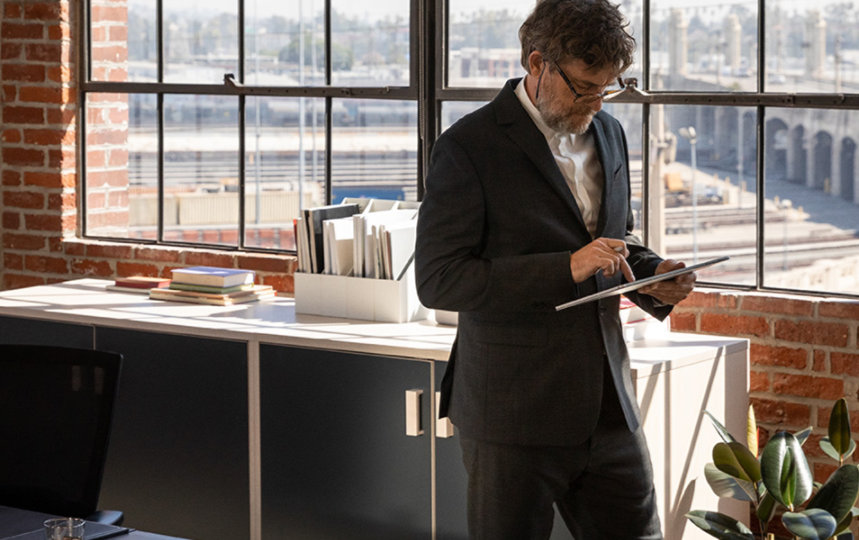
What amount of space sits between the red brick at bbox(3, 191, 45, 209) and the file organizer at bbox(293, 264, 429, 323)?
1.52 meters

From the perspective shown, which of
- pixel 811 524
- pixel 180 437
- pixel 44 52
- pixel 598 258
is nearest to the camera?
pixel 598 258

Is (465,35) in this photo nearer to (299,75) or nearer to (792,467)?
(299,75)

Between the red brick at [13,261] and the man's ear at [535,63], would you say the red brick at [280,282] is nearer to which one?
the red brick at [13,261]

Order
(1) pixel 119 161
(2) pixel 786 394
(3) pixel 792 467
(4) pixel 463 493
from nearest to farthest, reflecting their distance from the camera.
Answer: (3) pixel 792 467
(4) pixel 463 493
(2) pixel 786 394
(1) pixel 119 161

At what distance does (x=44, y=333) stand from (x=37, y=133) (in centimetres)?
115

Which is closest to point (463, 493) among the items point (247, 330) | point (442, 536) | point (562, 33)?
point (442, 536)

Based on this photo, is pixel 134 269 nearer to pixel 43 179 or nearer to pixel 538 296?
pixel 43 179

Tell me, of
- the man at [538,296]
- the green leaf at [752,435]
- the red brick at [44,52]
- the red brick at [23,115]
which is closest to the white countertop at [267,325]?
the green leaf at [752,435]

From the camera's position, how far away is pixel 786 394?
371 centimetres

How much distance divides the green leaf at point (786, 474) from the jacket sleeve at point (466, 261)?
0.87m

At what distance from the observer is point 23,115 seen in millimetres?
5047

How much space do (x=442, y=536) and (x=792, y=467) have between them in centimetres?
102

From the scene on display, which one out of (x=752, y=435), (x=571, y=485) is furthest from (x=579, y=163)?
(x=752, y=435)

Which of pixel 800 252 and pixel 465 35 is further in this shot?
pixel 465 35
